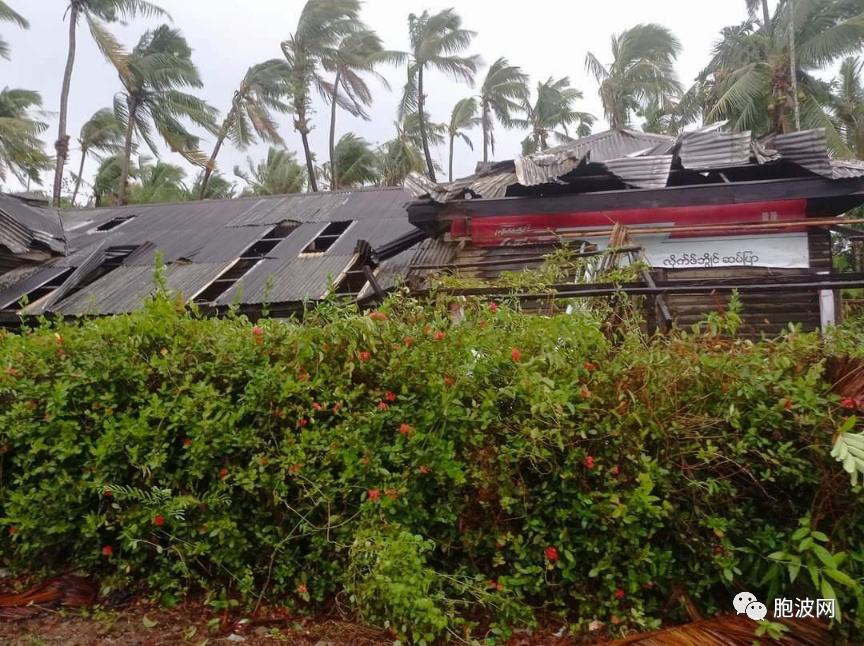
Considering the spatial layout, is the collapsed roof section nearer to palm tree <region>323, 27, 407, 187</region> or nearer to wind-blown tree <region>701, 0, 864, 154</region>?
wind-blown tree <region>701, 0, 864, 154</region>

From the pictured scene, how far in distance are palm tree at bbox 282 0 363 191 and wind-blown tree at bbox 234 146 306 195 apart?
511 centimetres

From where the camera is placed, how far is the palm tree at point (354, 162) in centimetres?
2542

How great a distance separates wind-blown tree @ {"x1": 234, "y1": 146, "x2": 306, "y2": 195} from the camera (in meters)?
27.2

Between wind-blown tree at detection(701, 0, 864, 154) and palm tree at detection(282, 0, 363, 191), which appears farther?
palm tree at detection(282, 0, 363, 191)

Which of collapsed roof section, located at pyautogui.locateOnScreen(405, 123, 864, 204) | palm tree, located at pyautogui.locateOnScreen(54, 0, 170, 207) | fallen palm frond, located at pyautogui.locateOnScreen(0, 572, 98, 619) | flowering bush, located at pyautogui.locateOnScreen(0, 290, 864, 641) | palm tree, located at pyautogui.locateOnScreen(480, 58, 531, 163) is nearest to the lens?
flowering bush, located at pyautogui.locateOnScreen(0, 290, 864, 641)

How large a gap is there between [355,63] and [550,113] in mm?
9359

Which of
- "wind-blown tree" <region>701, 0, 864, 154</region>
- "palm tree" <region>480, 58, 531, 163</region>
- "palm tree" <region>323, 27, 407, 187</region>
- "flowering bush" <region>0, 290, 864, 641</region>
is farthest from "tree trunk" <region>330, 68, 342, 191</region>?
"flowering bush" <region>0, 290, 864, 641</region>

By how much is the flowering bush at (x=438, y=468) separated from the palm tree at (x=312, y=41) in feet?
67.6

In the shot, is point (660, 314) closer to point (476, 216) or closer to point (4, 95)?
point (476, 216)

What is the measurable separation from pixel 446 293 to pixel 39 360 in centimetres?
270

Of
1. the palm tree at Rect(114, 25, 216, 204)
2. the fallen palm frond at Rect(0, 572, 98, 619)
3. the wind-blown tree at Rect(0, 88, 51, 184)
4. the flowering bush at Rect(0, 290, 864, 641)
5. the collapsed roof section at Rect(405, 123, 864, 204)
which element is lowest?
the fallen palm frond at Rect(0, 572, 98, 619)

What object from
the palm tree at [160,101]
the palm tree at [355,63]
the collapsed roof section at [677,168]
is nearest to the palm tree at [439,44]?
the palm tree at [355,63]

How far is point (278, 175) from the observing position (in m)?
27.5

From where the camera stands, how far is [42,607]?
3174 mm
